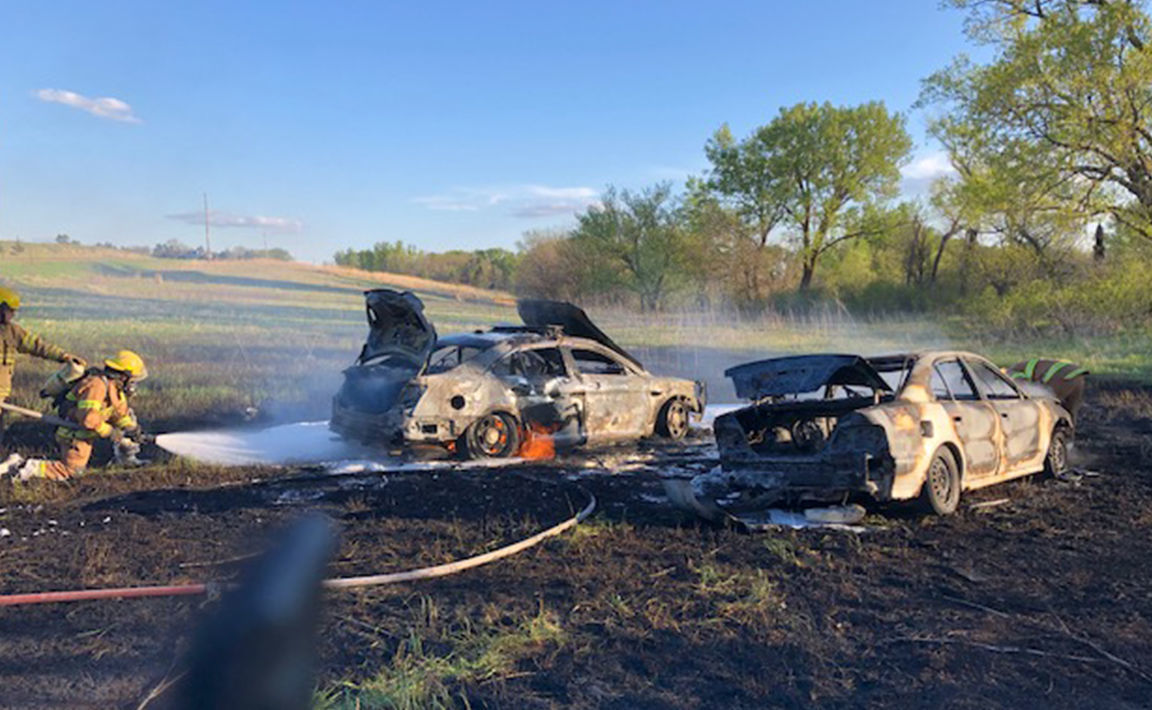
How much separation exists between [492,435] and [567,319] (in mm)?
2240

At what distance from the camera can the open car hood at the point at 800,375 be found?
7.15 meters

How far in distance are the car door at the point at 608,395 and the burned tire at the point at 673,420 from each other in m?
0.35

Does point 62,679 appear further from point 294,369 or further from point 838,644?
point 294,369

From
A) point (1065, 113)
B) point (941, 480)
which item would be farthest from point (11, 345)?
point (1065, 113)

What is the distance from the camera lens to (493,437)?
376 inches

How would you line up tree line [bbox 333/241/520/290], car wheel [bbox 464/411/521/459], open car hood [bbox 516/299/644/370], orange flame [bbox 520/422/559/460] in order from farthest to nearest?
tree line [bbox 333/241/520/290]
open car hood [bbox 516/299/644/370]
orange flame [bbox 520/422/559/460]
car wheel [bbox 464/411/521/459]

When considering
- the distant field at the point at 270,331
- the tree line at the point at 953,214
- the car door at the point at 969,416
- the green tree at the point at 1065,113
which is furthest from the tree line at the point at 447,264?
the car door at the point at 969,416

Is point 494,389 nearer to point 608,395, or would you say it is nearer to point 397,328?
point 608,395

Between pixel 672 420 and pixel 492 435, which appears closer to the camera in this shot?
pixel 492 435

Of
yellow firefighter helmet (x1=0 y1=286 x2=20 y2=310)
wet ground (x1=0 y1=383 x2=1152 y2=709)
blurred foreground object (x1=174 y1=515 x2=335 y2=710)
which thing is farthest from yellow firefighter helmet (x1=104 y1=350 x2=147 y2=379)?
blurred foreground object (x1=174 y1=515 x2=335 y2=710)

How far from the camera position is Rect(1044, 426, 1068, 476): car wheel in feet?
28.0

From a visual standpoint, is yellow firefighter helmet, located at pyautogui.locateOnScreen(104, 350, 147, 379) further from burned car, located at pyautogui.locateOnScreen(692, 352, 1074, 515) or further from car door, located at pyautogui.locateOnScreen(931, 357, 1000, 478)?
car door, located at pyautogui.locateOnScreen(931, 357, 1000, 478)

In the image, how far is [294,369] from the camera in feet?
55.9

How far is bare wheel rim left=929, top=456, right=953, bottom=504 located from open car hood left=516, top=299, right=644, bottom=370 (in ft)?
15.0
